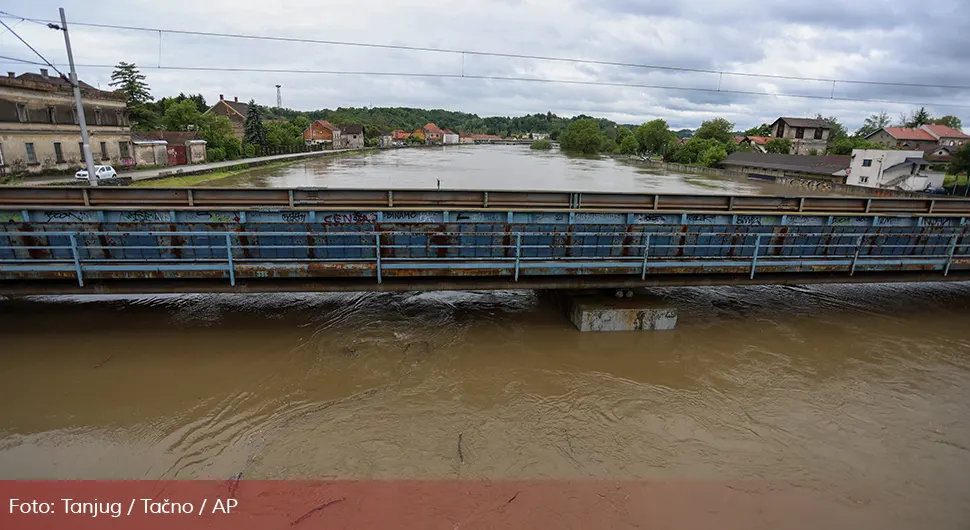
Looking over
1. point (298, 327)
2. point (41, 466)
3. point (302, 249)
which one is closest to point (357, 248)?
point (302, 249)

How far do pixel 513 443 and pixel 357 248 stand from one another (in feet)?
12.1

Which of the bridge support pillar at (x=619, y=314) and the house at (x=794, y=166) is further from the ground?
the house at (x=794, y=166)

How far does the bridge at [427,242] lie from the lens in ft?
21.0

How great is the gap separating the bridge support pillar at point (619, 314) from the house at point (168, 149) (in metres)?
39.5

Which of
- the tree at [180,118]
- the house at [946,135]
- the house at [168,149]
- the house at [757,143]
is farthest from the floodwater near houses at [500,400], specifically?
the house at [946,135]

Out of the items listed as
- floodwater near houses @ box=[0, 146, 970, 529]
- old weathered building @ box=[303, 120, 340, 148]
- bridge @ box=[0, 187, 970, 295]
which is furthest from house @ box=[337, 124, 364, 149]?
floodwater near houses @ box=[0, 146, 970, 529]

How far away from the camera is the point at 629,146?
335 ft

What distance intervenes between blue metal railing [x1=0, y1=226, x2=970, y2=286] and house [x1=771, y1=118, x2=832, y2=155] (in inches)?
3023

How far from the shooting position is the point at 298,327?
7.18 meters

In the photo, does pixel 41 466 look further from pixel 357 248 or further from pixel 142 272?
pixel 357 248

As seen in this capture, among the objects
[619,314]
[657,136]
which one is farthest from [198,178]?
[657,136]

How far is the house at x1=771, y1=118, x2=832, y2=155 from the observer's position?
71144 millimetres

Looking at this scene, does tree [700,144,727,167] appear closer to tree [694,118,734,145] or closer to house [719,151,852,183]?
house [719,151,852,183]

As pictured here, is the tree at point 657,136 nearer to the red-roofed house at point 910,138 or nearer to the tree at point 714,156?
the tree at point 714,156
